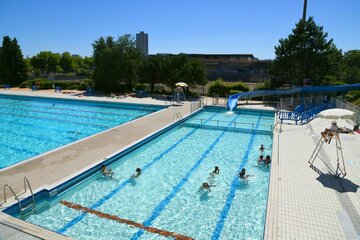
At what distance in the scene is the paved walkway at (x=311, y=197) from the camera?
540cm

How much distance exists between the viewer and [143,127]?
46.1ft

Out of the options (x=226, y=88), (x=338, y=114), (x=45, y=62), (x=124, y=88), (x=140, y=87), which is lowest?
(x=338, y=114)

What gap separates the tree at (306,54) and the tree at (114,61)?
49.7 feet

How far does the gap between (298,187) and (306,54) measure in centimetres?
2063

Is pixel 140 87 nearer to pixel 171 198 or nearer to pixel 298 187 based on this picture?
pixel 171 198

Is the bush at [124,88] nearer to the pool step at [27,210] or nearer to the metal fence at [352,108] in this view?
the metal fence at [352,108]

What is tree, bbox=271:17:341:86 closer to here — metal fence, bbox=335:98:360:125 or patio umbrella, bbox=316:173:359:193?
metal fence, bbox=335:98:360:125

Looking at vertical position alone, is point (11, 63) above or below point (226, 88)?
above

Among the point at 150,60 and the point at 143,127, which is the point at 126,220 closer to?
the point at 143,127

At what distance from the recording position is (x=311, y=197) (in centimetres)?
676

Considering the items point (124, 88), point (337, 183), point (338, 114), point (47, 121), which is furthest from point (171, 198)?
point (124, 88)

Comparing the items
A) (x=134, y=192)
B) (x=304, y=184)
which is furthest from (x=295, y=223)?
(x=134, y=192)

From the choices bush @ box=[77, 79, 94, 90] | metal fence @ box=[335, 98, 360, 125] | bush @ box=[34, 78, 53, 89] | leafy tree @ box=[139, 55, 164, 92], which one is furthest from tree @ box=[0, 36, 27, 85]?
metal fence @ box=[335, 98, 360, 125]

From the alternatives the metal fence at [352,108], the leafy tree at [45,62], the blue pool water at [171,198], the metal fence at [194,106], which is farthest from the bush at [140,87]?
the leafy tree at [45,62]
